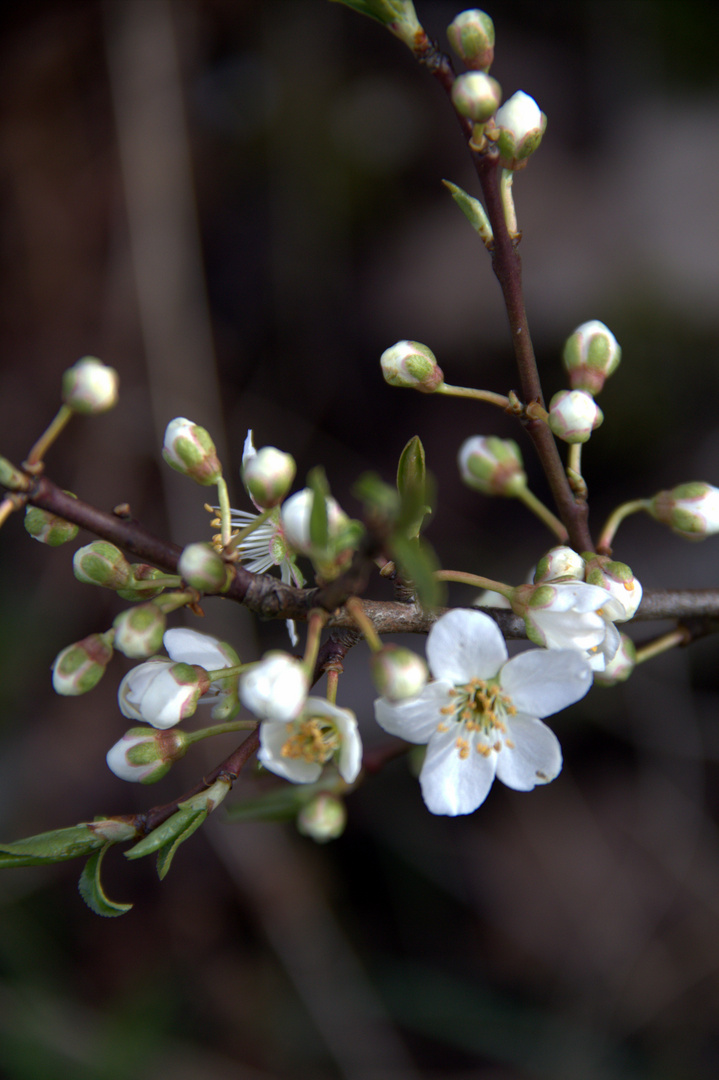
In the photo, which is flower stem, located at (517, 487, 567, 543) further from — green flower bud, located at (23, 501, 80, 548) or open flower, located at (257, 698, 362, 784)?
green flower bud, located at (23, 501, 80, 548)

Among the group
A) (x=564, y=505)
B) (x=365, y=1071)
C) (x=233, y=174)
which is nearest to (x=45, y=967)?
(x=365, y=1071)

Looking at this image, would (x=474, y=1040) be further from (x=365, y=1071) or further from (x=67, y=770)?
(x=67, y=770)

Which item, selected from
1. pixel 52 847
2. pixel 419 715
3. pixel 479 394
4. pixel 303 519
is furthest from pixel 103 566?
pixel 479 394

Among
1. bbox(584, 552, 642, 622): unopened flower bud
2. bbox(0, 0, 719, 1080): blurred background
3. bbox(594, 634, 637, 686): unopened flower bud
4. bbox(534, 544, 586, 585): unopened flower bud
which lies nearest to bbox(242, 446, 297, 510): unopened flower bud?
bbox(534, 544, 586, 585): unopened flower bud

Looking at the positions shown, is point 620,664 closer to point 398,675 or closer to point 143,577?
point 398,675

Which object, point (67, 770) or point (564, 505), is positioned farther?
point (67, 770)

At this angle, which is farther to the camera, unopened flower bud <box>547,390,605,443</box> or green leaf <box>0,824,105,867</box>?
unopened flower bud <box>547,390,605,443</box>
